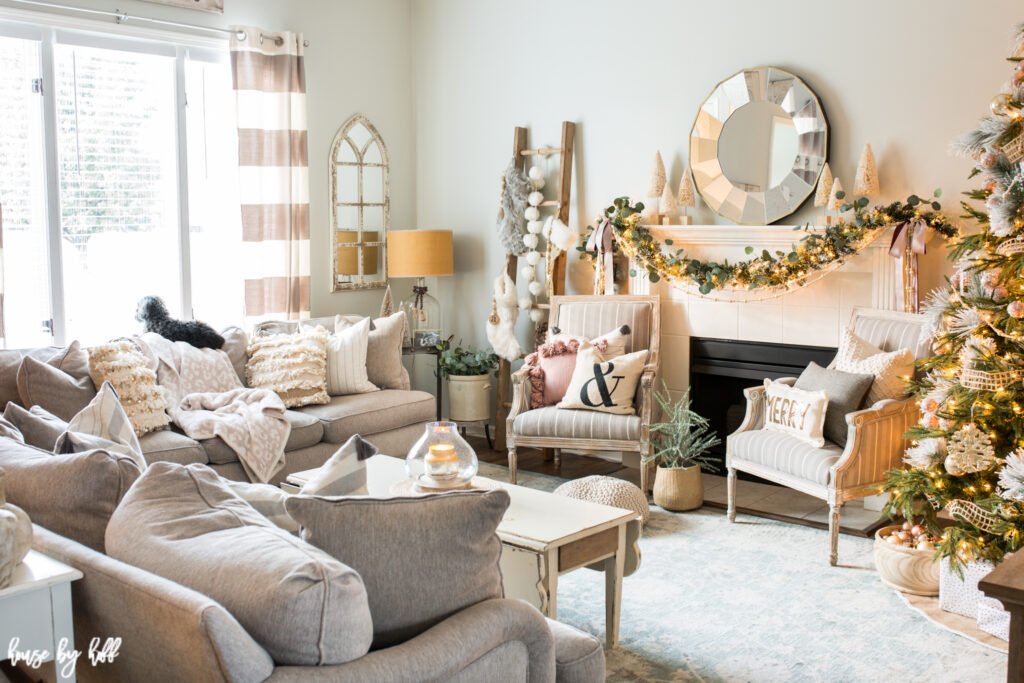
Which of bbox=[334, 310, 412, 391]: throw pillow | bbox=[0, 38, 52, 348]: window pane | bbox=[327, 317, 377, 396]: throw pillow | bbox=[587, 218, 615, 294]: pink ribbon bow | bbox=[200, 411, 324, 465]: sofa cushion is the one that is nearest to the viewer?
bbox=[200, 411, 324, 465]: sofa cushion

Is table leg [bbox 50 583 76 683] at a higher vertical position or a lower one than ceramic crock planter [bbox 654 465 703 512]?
higher

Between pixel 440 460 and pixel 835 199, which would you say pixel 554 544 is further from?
pixel 835 199

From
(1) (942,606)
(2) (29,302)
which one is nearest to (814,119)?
(1) (942,606)

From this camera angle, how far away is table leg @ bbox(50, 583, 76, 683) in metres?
1.66

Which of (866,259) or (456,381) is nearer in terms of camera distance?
(866,259)

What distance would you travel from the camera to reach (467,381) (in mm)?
5520

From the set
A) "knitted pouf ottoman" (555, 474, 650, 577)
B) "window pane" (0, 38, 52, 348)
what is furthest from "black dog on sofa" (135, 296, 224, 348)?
"knitted pouf ottoman" (555, 474, 650, 577)

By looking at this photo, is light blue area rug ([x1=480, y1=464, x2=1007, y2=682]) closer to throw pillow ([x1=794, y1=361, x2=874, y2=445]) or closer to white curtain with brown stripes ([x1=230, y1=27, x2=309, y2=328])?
throw pillow ([x1=794, y1=361, x2=874, y2=445])

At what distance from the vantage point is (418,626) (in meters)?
1.72

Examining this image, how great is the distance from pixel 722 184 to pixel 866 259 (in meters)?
0.83

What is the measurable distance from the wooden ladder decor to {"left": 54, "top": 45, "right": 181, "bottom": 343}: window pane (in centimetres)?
190

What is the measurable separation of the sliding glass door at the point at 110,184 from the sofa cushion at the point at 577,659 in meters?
3.63

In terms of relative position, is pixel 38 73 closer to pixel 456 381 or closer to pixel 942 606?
pixel 456 381

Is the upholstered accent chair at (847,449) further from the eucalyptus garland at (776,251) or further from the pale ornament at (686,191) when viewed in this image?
the pale ornament at (686,191)
